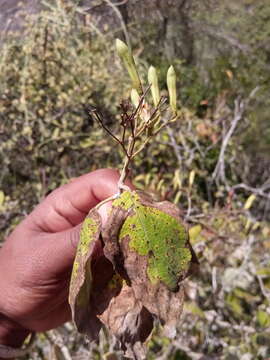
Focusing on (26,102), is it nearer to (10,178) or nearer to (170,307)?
(10,178)

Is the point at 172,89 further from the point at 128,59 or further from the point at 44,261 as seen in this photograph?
the point at 44,261

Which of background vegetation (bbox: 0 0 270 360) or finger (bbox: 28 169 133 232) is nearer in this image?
finger (bbox: 28 169 133 232)

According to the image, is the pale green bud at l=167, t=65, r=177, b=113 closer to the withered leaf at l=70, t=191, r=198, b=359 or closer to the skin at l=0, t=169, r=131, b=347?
the withered leaf at l=70, t=191, r=198, b=359

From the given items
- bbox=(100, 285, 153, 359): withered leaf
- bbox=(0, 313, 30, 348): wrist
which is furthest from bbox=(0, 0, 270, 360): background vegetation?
bbox=(100, 285, 153, 359): withered leaf

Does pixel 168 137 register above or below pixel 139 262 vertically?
below

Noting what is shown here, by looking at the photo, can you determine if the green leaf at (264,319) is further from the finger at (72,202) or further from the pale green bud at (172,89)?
the pale green bud at (172,89)

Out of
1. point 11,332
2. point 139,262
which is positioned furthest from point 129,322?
point 11,332

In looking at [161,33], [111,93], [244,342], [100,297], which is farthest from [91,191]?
[161,33]
